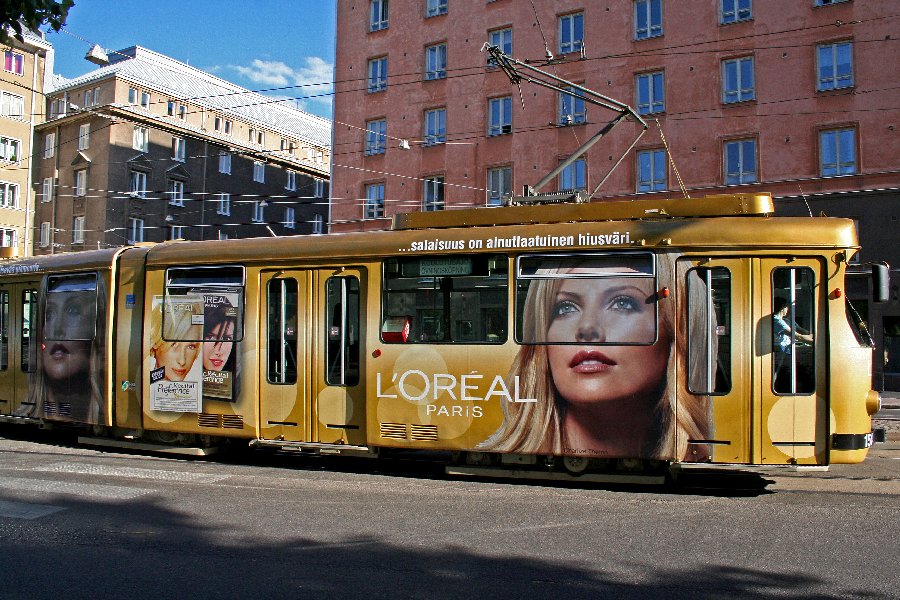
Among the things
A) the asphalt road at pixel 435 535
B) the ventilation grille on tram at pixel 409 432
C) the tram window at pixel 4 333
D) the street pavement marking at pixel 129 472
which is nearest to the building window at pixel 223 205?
the tram window at pixel 4 333

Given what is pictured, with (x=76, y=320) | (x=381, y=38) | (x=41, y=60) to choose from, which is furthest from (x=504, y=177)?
(x=41, y=60)

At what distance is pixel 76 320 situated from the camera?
1134cm

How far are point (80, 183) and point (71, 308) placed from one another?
34729mm

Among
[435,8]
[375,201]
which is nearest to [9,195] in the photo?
[375,201]

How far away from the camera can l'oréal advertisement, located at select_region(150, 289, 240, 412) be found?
9.99m

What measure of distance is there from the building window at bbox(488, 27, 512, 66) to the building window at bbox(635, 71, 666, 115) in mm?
5382

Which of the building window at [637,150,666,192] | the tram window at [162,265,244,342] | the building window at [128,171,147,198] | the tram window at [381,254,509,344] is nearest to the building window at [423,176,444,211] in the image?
the building window at [637,150,666,192]

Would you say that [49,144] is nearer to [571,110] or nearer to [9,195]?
[9,195]

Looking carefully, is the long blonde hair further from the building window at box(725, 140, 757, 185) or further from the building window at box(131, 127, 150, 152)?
the building window at box(131, 127, 150, 152)

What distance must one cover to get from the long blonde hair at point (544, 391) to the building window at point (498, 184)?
2114 centimetres

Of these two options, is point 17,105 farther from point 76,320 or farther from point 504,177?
point 76,320

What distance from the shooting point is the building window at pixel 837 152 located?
79.6 ft

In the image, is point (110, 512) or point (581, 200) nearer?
point (110, 512)

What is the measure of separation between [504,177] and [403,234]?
2078cm
